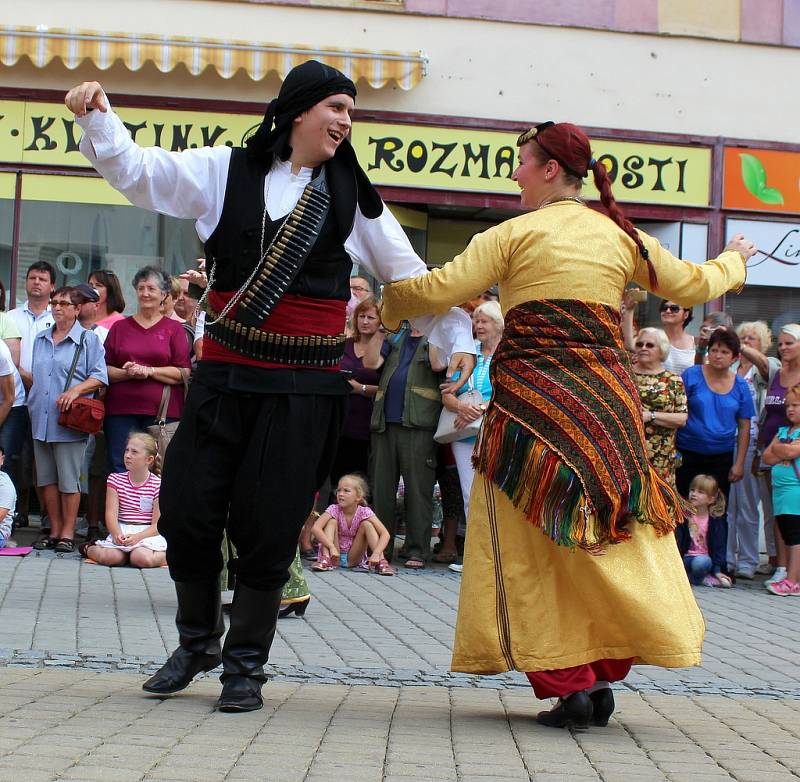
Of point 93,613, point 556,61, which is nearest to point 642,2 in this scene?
point 556,61

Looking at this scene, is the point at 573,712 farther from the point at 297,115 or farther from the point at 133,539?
the point at 133,539

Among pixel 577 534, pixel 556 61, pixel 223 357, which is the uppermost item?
pixel 556 61

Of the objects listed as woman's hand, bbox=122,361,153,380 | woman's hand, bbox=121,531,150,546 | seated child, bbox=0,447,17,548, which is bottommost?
woman's hand, bbox=121,531,150,546

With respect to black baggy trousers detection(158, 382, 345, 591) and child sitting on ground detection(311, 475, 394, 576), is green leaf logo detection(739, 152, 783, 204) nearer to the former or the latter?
child sitting on ground detection(311, 475, 394, 576)

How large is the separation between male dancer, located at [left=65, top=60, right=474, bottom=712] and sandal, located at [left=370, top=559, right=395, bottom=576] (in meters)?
4.67

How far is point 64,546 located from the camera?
962 cm

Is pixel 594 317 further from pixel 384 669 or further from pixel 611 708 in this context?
pixel 384 669

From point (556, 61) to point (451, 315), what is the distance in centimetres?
914

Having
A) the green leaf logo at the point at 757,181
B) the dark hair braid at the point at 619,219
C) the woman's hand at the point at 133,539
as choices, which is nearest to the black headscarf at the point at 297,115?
the dark hair braid at the point at 619,219

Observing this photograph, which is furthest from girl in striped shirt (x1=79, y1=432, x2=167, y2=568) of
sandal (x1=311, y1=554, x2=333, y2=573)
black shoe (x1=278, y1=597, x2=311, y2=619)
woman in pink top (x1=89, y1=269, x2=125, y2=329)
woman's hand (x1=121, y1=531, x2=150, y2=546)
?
black shoe (x1=278, y1=597, x2=311, y2=619)

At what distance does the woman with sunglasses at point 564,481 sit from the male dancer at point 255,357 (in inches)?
16.8

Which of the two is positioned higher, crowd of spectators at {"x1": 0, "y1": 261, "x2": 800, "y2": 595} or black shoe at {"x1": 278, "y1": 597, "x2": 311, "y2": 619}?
crowd of spectators at {"x1": 0, "y1": 261, "x2": 800, "y2": 595}

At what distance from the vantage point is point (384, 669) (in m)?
5.80

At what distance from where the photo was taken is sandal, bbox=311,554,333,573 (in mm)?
9383
